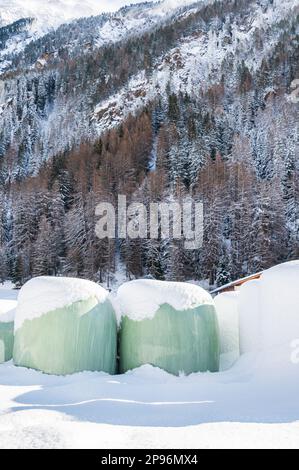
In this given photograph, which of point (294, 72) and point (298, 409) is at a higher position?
point (294, 72)

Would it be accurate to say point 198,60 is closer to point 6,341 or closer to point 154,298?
point 6,341

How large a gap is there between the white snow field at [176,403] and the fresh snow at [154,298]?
97cm

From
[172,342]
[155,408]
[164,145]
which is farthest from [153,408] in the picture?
[164,145]

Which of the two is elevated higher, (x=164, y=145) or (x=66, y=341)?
(x=164, y=145)

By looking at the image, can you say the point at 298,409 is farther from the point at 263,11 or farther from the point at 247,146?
the point at 263,11

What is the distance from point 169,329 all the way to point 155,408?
7.60 feet

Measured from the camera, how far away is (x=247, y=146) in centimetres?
5938

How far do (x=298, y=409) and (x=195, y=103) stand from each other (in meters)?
79.6

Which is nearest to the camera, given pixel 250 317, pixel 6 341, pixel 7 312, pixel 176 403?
pixel 176 403

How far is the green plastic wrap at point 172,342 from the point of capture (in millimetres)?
7398

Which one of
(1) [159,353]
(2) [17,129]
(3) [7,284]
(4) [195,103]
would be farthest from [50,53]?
(1) [159,353]

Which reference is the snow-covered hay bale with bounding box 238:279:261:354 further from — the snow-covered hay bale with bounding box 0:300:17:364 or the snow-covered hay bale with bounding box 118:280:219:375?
the snow-covered hay bale with bounding box 0:300:17:364

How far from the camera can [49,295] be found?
743 cm

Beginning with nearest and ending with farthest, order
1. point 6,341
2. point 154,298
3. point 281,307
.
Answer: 1. point 281,307
2. point 154,298
3. point 6,341
